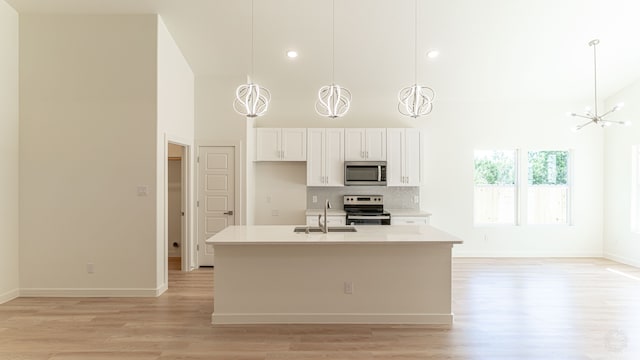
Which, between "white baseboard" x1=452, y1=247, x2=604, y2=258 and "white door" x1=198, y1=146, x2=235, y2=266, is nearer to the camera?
"white door" x1=198, y1=146, x2=235, y2=266

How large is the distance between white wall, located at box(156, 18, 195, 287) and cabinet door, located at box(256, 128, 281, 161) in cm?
110

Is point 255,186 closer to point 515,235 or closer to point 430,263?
point 430,263

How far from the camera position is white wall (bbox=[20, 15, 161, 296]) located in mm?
4719

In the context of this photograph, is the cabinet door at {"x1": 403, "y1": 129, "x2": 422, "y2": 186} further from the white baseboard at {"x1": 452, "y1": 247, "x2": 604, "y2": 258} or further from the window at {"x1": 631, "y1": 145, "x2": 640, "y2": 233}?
the window at {"x1": 631, "y1": 145, "x2": 640, "y2": 233}

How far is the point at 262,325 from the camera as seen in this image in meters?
3.77

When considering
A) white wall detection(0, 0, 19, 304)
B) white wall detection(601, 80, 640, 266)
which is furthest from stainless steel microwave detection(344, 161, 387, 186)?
white wall detection(0, 0, 19, 304)

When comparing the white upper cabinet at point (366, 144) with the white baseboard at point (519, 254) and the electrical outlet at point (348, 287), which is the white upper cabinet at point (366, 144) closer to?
the white baseboard at point (519, 254)

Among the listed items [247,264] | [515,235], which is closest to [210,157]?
[247,264]

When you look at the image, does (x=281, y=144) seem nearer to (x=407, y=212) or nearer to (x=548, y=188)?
(x=407, y=212)

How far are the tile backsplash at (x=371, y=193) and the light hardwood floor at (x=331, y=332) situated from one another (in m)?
2.20

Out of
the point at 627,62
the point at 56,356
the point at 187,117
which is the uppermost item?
the point at 627,62

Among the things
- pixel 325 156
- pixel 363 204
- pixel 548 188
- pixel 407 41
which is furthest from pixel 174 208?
pixel 548 188

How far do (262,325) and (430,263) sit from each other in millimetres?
1655

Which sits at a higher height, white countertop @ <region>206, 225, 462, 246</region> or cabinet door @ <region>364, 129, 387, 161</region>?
cabinet door @ <region>364, 129, 387, 161</region>
